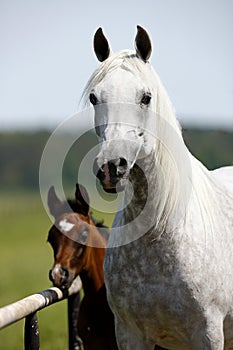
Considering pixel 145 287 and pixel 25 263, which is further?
pixel 25 263

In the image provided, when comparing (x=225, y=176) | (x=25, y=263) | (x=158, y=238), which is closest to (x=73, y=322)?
(x=225, y=176)

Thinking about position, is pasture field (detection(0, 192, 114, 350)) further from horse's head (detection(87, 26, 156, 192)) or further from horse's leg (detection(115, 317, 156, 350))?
horse's head (detection(87, 26, 156, 192))

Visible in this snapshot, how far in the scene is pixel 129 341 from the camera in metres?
4.30

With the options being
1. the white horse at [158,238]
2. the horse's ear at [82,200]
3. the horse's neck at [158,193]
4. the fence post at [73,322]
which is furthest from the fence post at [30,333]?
the fence post at [73,322]

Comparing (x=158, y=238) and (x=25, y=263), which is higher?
(x=158, y=238)

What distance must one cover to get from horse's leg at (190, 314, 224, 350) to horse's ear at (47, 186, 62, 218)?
2.05 meters

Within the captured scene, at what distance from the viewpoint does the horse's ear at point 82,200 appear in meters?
5.68

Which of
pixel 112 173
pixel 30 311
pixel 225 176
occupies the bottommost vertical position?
pixel 30 311

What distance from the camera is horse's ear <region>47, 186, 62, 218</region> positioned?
591 cm

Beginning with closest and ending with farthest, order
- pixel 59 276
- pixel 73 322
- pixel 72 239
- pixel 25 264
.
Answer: pixel 59 276 → pixel 72 239 → pixel 73 322 → pixel 25 264

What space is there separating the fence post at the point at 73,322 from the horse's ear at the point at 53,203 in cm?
92

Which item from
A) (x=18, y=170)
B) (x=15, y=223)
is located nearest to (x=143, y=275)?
(x=15, y=223)

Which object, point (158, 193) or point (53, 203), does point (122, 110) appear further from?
point (53, 203)

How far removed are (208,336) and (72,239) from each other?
5.60 feet
